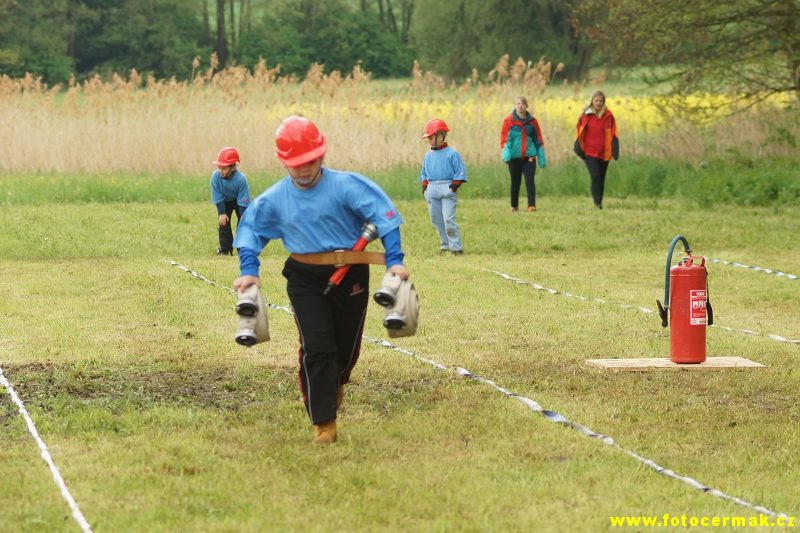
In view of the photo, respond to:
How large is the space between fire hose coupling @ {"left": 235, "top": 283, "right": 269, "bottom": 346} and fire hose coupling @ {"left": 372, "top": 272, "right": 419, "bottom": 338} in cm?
60

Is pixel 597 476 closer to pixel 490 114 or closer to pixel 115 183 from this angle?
pixel 115 183

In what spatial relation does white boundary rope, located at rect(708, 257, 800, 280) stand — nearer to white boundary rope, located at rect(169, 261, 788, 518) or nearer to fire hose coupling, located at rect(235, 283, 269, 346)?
white boundary rope, located at rect(169, 261, 788, 518)

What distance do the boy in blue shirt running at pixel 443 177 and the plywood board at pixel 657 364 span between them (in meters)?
6.81

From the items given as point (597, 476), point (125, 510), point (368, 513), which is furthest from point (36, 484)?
point (597, 476)

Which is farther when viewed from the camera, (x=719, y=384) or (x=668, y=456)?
(x=719, y=384)

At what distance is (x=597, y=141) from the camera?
69.7 ft

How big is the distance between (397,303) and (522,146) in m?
14.3

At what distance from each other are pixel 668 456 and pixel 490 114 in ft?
66.4

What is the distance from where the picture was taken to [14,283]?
1393 centimetres

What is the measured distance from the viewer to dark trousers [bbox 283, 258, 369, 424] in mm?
7070

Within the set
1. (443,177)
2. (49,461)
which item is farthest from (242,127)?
(49,461)

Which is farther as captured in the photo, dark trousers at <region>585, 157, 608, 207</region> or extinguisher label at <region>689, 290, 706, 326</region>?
dark trousers at <region>585, 157, 608, 207</region>

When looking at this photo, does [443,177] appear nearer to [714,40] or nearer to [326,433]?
[326,433]

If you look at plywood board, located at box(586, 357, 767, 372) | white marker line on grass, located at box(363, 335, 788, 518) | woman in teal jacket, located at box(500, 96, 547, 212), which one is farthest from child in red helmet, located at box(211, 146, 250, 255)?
plywood board, located at box(586, 357, 767, 372)
